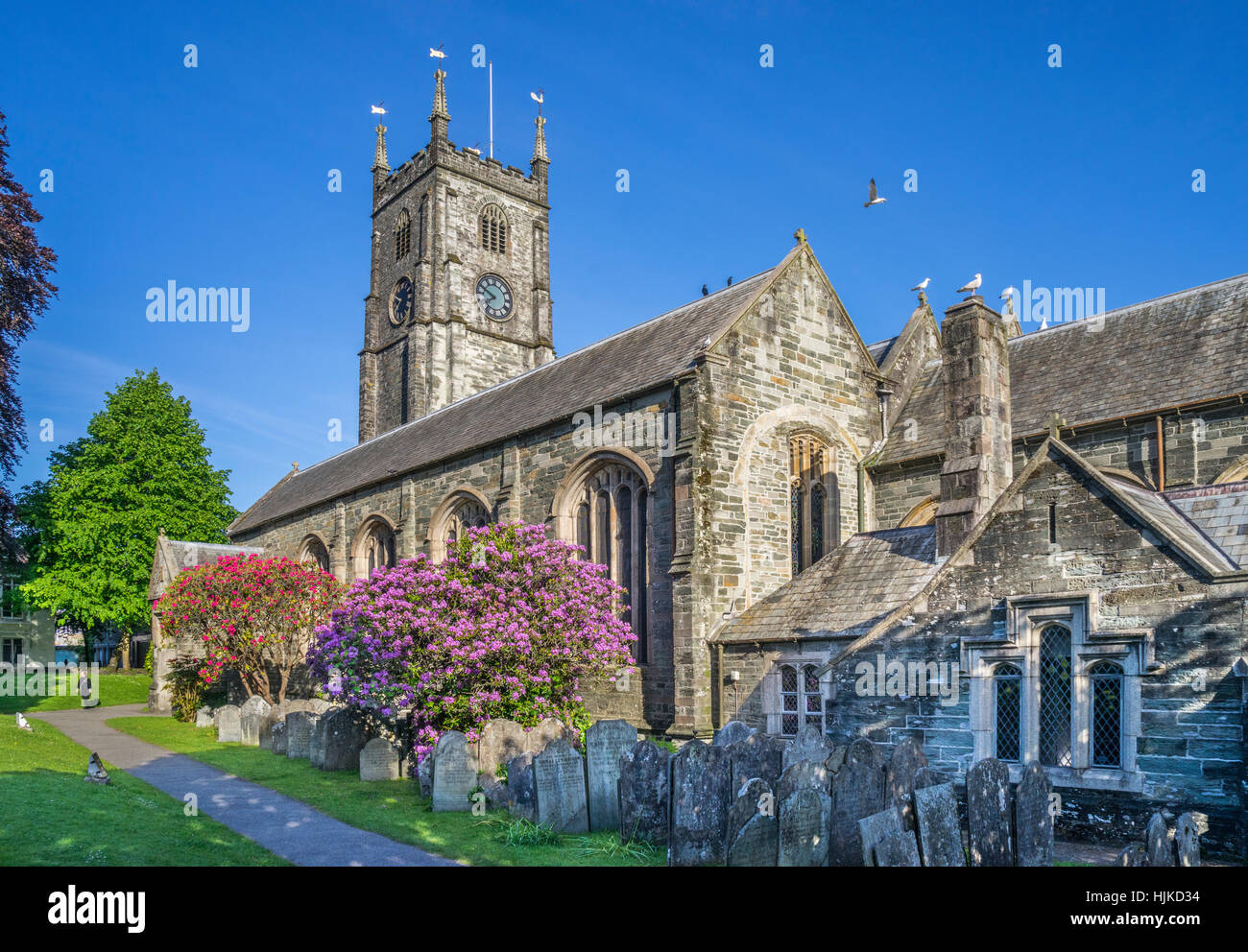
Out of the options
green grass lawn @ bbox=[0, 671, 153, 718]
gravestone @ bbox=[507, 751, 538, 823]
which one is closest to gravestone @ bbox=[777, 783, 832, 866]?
gravestone @ bbox=[507, 751, 538, 823]

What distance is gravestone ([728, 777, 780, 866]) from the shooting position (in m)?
8.82

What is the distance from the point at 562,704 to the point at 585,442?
24.3 feet

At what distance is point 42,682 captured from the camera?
4481 centimetres

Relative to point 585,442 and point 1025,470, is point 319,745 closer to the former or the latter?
point 585,442

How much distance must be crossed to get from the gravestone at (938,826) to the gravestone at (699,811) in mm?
2638

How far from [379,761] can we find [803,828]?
435 inches

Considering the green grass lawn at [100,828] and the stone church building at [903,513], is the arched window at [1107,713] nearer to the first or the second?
the stone church building at [903,513]

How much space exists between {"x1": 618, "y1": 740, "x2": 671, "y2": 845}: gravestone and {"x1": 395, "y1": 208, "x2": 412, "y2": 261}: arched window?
4879cm

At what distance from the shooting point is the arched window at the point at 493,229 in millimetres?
55562

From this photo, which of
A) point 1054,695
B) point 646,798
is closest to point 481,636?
point 646,798

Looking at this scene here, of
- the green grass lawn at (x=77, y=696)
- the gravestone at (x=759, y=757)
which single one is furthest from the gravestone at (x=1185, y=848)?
the green grass lawn at (x=77, y=696)

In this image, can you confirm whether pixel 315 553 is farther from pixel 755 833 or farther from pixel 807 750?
pixel 755 833

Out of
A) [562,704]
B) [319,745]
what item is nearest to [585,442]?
[562,704]

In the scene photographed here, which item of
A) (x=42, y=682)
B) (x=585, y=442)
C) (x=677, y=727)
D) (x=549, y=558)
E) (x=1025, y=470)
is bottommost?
(x=42, y=682)
